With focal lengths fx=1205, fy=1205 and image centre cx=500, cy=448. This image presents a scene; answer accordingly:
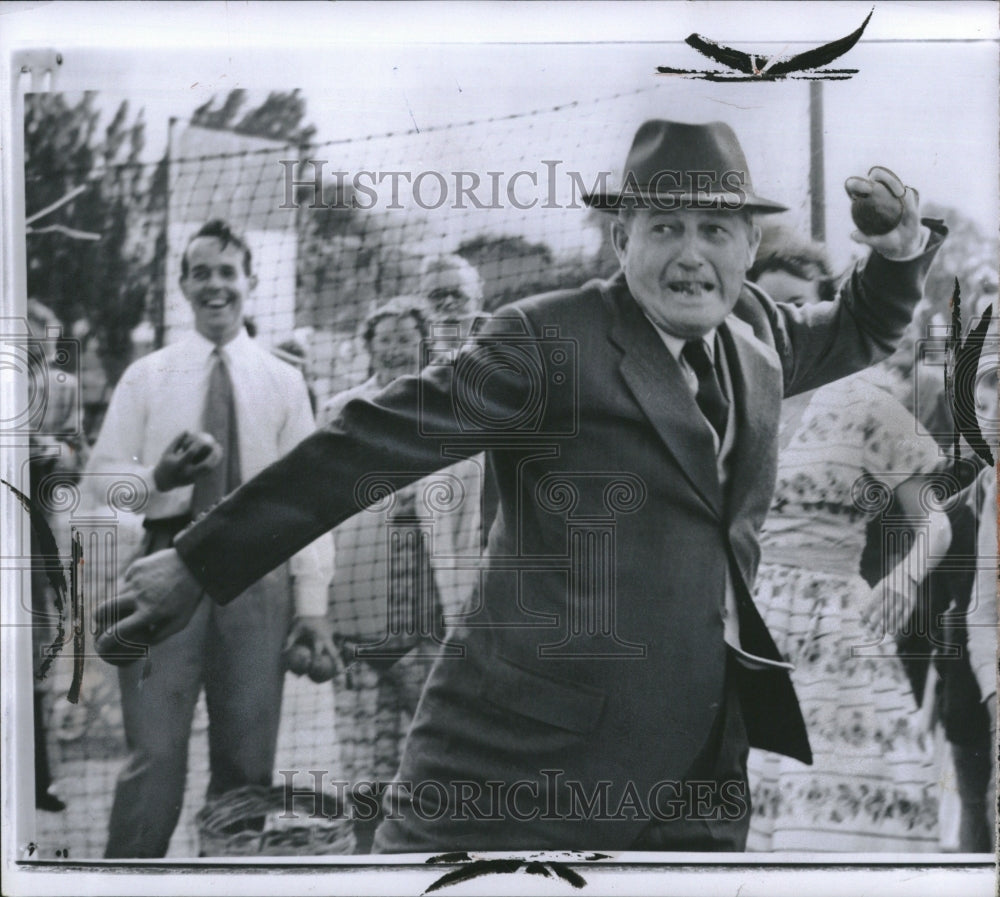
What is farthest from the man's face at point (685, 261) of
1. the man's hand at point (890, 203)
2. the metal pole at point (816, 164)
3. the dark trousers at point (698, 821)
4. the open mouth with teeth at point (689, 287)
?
the dark trousers at point (698, 821)

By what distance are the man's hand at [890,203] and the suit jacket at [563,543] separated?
518mm

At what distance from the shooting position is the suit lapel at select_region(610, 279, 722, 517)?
8.55 ft

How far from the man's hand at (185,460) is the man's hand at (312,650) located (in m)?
0.39

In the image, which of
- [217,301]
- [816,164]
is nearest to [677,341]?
[816,164]

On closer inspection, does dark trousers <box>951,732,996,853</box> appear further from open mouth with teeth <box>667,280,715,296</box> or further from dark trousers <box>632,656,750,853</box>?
open mouth with teeth <box>667,280,715,296</box>

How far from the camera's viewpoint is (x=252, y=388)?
262 cm

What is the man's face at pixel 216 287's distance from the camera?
2617 mm

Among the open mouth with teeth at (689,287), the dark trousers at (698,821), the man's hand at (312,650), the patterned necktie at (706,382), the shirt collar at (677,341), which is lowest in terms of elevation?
the dark trousers at (698,821)

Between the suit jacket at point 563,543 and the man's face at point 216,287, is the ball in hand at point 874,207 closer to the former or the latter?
the suit jacket at point 563,543

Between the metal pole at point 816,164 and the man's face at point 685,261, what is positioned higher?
the metal pole at point 816,164

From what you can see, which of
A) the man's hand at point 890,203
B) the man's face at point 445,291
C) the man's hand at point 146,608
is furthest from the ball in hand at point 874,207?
the man's hand at point 146,608

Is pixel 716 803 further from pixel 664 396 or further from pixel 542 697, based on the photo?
pixel 664 396

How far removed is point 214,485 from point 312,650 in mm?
417

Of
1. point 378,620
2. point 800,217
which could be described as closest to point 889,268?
point 800,217
